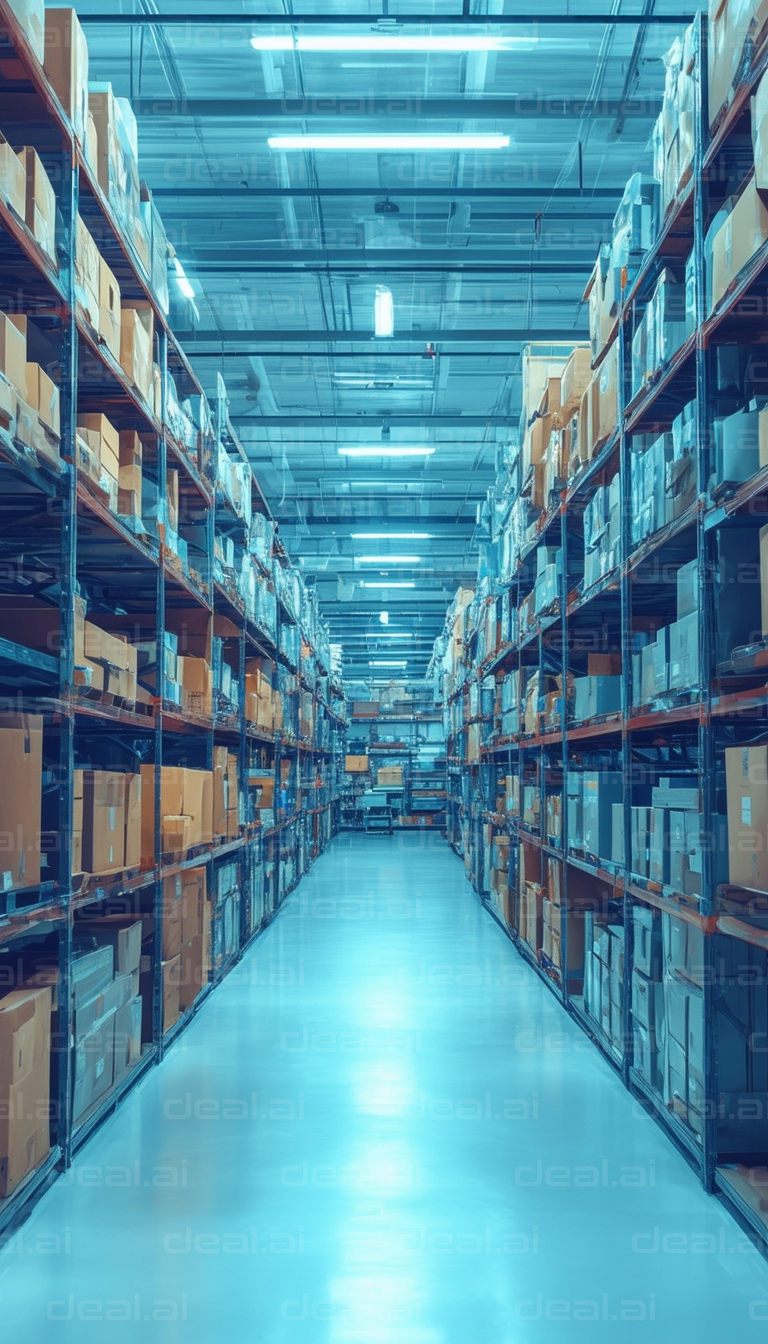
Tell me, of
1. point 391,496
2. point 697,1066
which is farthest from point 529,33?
point 391,496

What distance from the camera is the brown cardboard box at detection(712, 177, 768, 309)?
3.22m

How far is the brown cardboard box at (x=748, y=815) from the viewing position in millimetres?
3188

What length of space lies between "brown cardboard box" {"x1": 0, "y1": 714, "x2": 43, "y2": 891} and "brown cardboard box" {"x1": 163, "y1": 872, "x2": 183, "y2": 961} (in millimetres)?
2197

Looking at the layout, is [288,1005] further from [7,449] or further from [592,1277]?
[7,449]

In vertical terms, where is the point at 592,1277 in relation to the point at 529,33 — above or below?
below

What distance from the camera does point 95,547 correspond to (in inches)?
196

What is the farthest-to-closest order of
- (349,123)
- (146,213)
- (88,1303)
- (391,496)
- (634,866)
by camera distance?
(391,496), (349,123), (146,213), (634,866), (88,1303)

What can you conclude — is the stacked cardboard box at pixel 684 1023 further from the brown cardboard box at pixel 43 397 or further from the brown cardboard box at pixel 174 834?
the brown cardboard box at pixel 43 397

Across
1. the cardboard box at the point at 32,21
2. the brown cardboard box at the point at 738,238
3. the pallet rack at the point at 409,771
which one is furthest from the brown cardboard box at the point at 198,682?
the pallet rack at the point at 409,771

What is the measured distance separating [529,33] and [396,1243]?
6.35 meters

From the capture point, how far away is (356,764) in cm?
2658

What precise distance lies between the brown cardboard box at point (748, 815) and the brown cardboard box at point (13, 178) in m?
2.60

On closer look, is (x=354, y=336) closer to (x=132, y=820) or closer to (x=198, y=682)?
(x=198, y=682)

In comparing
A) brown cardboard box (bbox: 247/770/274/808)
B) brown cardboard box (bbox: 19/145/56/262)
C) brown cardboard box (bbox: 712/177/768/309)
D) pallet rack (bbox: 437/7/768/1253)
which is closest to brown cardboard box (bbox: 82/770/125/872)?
brown cardboard box (bbox: 19/145/56/262)
